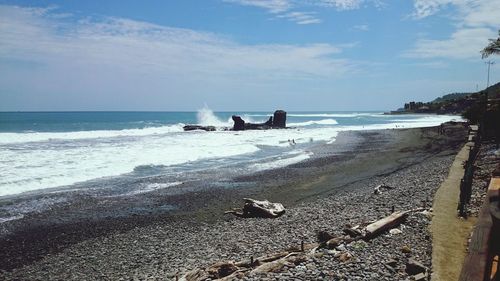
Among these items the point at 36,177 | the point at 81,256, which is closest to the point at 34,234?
the point at 81,256

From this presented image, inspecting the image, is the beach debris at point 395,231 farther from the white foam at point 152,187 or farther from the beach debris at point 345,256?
the white foam at point 152,187

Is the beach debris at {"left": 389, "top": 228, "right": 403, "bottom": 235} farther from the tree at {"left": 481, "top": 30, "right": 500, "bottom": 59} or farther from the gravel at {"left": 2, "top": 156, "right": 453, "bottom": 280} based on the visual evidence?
the tree at {"left": 481, "top": 30, "right": 500, "bottom": 59}

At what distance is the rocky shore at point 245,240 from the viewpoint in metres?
8.73

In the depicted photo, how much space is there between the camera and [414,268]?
314 inches

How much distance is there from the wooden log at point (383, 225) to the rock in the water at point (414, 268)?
1980 mm

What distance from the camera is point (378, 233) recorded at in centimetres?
1038

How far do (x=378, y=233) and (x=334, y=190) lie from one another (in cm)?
1035

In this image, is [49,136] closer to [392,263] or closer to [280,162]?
[280,162]

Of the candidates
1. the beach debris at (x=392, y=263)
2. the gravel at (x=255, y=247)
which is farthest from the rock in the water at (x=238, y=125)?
the beach debris at (x=392, y=263)

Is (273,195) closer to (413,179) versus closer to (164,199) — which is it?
(164,199)

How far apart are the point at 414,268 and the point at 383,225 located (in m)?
2.59

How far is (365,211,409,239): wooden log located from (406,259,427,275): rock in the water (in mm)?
1980

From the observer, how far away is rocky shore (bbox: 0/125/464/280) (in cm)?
873

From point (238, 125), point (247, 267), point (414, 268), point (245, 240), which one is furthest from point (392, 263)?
point (238, 125)
